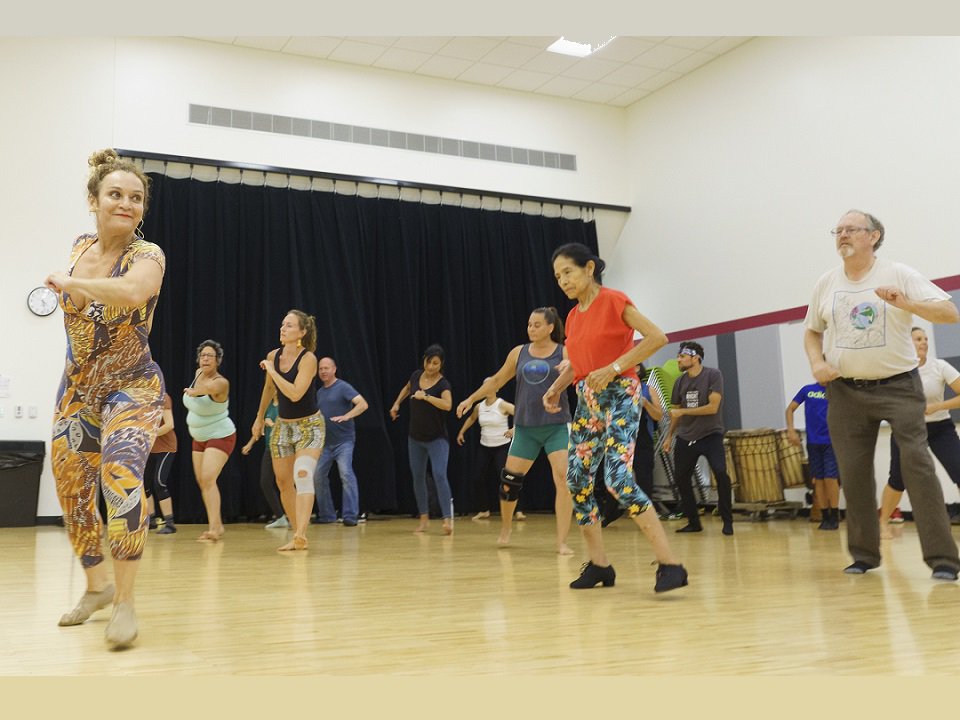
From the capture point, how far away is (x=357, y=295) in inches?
375

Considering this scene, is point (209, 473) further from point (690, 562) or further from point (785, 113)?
point (785, 113)

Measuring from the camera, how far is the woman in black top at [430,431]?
721 cm

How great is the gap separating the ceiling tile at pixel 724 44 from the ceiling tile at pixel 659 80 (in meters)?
0.65

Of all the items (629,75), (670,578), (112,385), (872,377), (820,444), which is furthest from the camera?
(629,75)

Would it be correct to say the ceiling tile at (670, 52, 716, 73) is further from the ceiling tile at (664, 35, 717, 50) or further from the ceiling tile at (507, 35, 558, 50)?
the ceiling tile at (507, 35, 558, 50)

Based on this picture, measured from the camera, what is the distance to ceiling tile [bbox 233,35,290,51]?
9016 millimetres

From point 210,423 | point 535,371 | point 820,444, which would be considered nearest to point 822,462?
point 820,444

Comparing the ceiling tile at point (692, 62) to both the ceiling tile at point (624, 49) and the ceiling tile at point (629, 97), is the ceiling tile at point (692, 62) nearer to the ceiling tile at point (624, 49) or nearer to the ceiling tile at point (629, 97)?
the ceiling tile at point (624, 49)

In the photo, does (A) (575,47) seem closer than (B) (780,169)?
No

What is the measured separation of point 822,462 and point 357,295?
5033 mm

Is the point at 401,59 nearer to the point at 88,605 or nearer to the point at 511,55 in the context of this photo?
the point at 511,55

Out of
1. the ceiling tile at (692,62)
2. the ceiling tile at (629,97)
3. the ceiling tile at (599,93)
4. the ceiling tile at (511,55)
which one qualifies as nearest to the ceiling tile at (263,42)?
the ceiling tile at (511,55)

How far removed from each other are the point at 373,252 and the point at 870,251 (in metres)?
6.64

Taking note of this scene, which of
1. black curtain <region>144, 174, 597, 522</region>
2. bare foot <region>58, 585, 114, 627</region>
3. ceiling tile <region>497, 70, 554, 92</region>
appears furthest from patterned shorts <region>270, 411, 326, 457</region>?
ceiling tile <region>497, 70, 554, 92</region>
